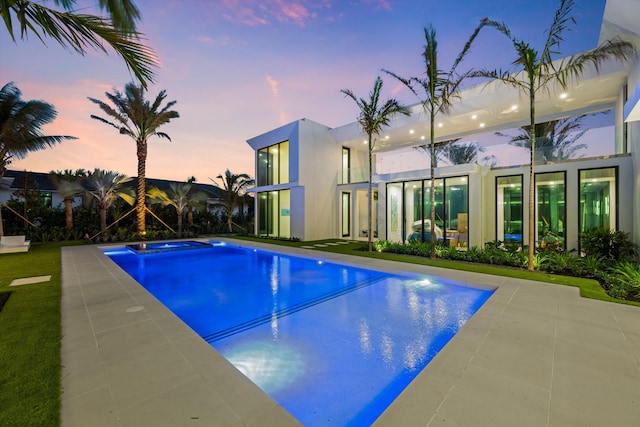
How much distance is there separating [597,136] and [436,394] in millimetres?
12237

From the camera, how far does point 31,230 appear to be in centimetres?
1407

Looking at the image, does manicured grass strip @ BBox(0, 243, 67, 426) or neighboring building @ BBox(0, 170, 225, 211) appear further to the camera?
neighboring building @ BBox(0, 170, 225, 211)

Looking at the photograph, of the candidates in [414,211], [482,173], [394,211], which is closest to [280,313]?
[414,211]

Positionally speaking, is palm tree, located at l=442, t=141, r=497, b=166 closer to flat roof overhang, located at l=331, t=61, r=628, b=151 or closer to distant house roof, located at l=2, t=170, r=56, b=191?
flat roof overhang, located at l=331, t=61, r=628, b=151

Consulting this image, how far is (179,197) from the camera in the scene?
17.1 metres

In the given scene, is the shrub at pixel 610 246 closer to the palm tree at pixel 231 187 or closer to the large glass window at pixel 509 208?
the large glass window at pixel 509 208

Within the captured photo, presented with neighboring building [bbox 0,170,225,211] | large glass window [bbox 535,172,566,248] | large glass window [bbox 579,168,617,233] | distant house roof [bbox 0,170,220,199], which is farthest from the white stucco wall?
large glass window [bbox 579,168,617,233]

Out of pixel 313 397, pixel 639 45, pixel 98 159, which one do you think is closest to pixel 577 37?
pixel 639 45

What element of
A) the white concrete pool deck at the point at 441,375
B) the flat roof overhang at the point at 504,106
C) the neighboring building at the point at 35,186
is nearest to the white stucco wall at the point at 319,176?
the flat roof overhang at the point at 504,106

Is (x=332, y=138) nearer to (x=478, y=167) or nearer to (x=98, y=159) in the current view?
(x=478, y=167)

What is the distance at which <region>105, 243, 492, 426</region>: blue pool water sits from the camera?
284cm

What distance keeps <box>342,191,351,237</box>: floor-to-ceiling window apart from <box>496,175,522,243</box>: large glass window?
8.41m

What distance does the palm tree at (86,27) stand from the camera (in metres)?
2.97

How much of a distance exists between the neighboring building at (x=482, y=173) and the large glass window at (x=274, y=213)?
0.23ft
